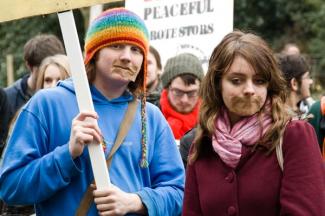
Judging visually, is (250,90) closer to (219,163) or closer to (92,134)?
(219,163)

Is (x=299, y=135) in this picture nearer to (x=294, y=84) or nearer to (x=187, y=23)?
(x=294, y=84)

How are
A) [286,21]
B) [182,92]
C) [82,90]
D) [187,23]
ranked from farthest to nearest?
[286,21] → [187,23] → [182,92] → [82,90]

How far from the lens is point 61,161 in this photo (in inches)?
133

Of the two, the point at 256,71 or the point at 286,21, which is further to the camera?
the point at 286,21

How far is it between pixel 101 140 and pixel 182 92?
8.77 ft

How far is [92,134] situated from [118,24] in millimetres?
604

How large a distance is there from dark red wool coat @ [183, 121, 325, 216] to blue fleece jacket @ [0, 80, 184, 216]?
17.4 inches

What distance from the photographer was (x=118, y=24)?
362 cm

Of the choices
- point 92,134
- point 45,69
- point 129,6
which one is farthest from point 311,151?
point 129,6

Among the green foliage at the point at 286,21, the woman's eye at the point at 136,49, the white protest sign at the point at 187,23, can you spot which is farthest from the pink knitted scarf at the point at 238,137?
the green foliage at the point at 286,21

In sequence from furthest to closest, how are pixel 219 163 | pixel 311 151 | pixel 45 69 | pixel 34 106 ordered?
pixel 45 69
pixel 34 106
pixel 219 163
pixel 311 151

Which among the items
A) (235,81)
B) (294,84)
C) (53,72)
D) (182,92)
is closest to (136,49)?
(235,81)

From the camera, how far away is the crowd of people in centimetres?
312

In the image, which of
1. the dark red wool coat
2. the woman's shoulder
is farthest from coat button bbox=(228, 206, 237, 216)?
the woman's shoulder
